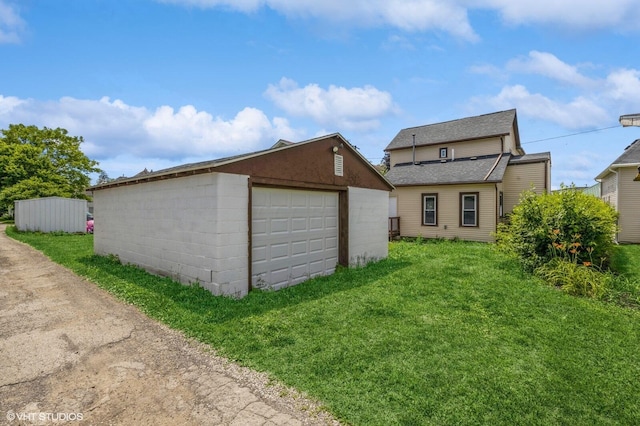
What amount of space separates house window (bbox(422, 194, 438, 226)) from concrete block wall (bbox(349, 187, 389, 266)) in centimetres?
583

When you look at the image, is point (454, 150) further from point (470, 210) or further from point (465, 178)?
point (470, 210)

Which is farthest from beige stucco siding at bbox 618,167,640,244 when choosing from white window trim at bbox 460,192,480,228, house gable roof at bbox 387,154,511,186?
white window trim at bbox 460,192,480,228

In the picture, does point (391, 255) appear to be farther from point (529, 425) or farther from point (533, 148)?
point (533, 148)

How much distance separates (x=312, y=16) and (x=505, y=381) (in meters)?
9.13

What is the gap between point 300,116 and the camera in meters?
17.0

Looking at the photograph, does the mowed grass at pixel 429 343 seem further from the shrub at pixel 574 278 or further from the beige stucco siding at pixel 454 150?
the beige stucco siding at pixel 454 150

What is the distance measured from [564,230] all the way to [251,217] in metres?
7.90

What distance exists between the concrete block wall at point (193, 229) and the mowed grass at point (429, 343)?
1.30 feet

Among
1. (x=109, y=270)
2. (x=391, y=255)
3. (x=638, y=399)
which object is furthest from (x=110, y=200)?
(x=638, y=399)

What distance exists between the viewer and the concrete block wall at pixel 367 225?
930 cm

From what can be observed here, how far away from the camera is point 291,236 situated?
7.62 m

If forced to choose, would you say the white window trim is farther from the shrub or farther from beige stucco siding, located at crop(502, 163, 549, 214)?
the shrub

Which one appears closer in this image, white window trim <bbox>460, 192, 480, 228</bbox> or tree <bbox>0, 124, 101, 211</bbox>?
white window trim <bbox>460, 192, 480, 228</bbox>

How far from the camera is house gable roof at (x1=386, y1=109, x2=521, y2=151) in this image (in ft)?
55.7
